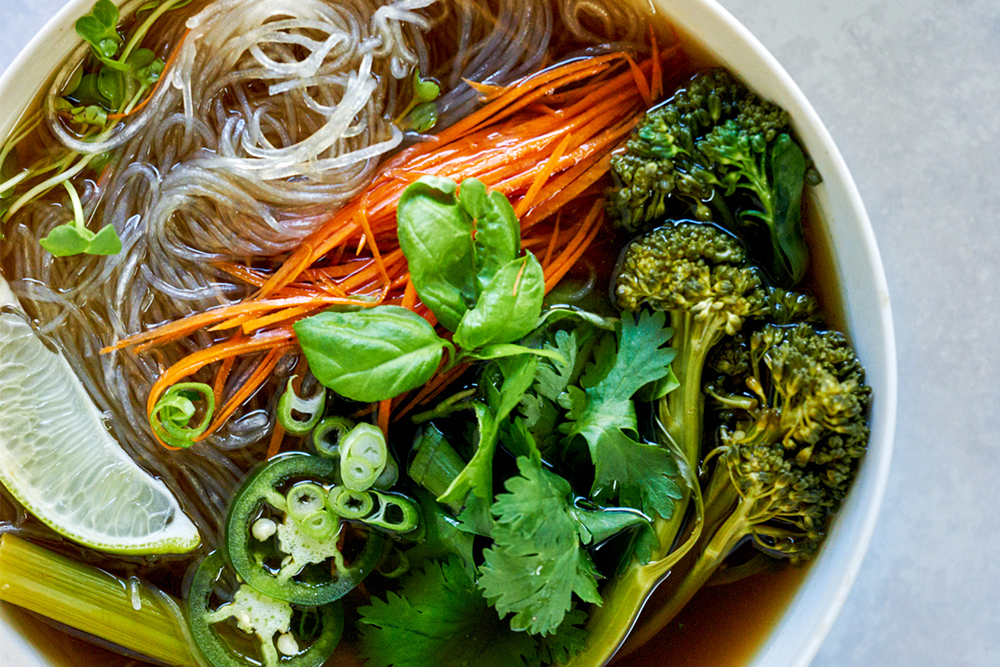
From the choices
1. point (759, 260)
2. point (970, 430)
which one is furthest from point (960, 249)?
point (759, 260)

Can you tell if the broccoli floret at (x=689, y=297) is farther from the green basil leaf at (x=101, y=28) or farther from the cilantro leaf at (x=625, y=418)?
the green basil leaf at (x=101, y=28)

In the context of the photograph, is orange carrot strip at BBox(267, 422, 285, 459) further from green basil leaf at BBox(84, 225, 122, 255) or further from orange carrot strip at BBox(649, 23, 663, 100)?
orange carrot strip at BBox(649, 23, 663, 100)

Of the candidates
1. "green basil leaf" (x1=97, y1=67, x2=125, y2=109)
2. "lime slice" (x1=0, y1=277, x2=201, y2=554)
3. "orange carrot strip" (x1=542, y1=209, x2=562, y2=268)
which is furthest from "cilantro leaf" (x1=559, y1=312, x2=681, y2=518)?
"green basil leaf" (x1=97, y1=67, x2=125, y2=109)

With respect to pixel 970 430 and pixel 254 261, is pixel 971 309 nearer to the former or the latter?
pixel 970 430

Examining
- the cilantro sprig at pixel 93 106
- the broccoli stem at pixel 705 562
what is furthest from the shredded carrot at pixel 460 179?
the broccoli stem at pixel 705 562

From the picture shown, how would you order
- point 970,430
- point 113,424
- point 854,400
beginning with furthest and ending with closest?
point 970,430 < point 113,424 < point 854,400

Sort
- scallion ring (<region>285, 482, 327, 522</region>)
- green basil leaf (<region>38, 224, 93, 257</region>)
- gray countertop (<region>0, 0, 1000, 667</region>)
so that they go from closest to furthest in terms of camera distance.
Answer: green basil leaf (<region>38, 224, 93, 257</region>), scallion ring (<region>285, 482, 327, 522</region>), gray countertop (<region>0, 0, 1000, 667</region>)
